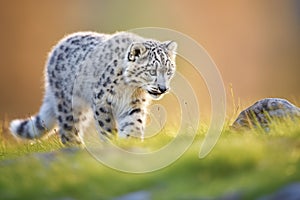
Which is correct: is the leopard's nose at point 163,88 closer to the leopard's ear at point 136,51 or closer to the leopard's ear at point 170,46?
the leopard's ear at point 136,51

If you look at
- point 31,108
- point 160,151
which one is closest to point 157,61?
point 160,151

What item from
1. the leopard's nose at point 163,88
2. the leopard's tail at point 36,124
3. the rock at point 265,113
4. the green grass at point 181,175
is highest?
the leopard's tail at point 36,124

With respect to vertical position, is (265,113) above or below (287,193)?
above

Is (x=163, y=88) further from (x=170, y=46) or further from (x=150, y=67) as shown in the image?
(x=170, y=46)

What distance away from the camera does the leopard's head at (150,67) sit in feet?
34.1

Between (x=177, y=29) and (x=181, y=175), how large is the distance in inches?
781

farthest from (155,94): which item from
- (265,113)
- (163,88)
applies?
(265,113)

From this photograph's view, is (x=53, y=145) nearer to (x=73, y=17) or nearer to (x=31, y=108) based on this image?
(x=31, y=108)

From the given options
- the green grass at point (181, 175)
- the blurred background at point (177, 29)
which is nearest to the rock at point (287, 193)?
the green grass at point (181, 175)

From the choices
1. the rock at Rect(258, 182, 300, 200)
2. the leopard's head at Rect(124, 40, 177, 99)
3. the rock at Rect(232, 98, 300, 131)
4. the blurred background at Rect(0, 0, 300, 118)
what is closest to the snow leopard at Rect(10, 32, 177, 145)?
the leopard's head at Rect(124, 40, 177, 99)

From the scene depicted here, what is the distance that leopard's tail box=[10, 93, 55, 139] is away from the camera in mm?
12011

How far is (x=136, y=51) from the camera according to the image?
34.9ft

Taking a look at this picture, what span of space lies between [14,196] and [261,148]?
1981 mm

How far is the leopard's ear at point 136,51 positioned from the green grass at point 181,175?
8.84ft
